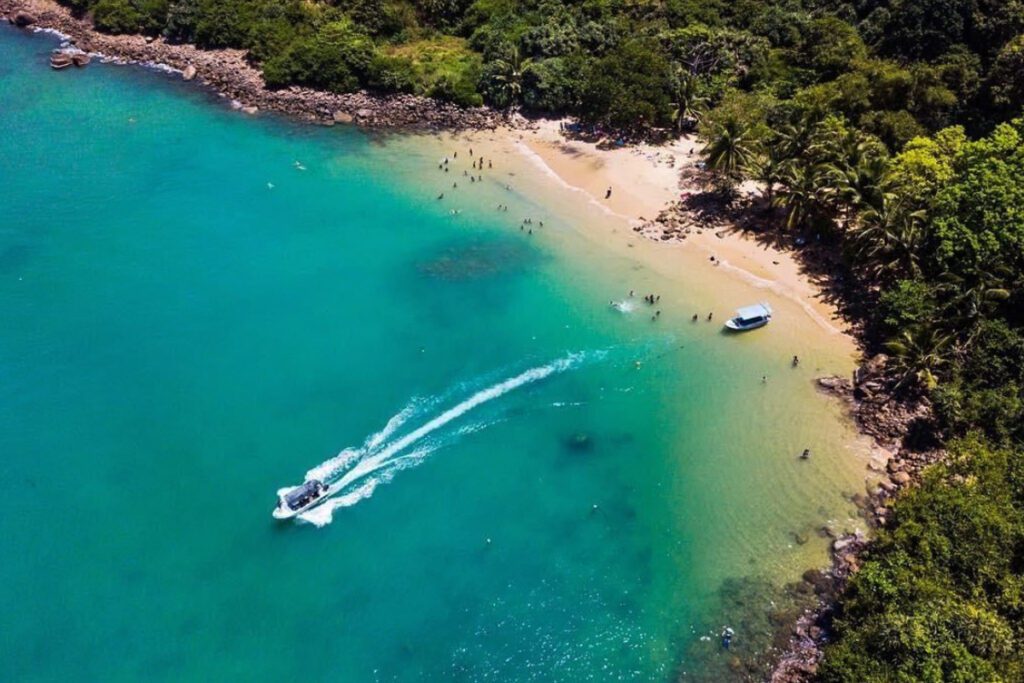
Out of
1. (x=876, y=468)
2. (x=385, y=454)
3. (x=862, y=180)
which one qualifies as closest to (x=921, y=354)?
(x=876, y=468)

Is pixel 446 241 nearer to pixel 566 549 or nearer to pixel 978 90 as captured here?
pixel 566 549

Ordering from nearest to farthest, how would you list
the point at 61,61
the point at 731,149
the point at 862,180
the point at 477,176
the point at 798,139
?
the point at 862,180
the point at 798,139
the point at 731,149
the point at 477,176
the point at 61,61

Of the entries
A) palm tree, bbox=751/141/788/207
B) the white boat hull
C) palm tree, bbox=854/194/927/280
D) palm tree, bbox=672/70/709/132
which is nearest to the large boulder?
palm tree, bbox=672/70/709/132

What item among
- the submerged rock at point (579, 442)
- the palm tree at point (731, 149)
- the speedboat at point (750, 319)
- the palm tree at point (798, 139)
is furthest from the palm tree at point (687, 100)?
the submerged rock at point (579, 442)

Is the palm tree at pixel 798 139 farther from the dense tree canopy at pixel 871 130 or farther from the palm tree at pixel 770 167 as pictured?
the palm tree at pixel 770 167

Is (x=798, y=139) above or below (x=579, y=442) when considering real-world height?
above

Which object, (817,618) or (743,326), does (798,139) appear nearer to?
(743,326)

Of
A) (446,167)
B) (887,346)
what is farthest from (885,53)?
(446,167)
